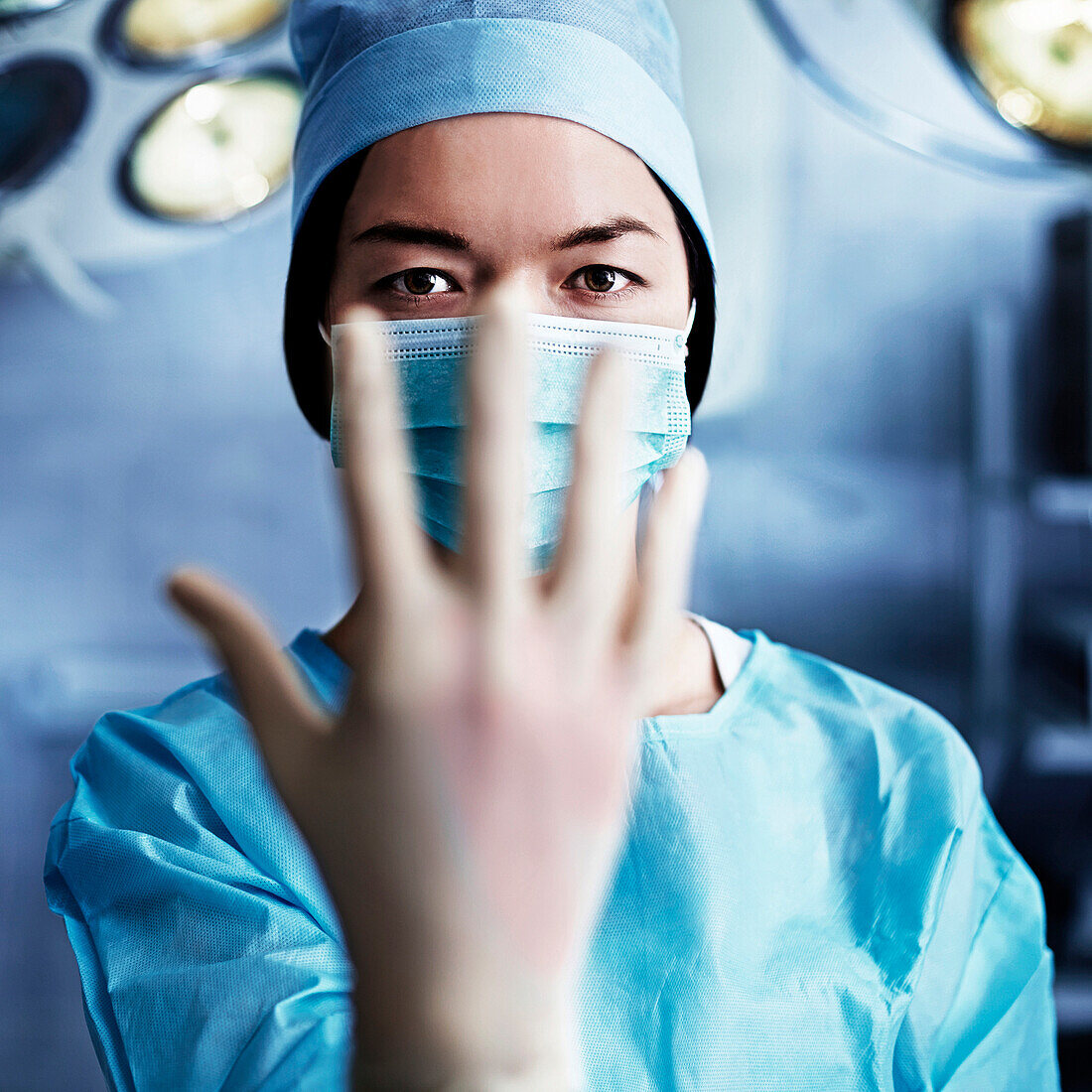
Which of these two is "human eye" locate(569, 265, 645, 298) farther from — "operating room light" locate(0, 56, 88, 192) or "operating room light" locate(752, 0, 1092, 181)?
"operating room light" locate(0, 56, 88, 192)

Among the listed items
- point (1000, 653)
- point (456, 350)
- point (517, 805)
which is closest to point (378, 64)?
point (456, 350)

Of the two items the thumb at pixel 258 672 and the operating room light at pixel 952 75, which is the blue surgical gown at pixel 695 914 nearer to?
the thumb at pixel 258 672

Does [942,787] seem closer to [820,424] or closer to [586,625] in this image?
[586,625]

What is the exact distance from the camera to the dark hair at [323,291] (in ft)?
3.09

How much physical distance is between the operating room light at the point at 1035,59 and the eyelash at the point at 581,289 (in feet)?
3.39

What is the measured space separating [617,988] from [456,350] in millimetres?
571

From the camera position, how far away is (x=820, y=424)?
1552 millimetres

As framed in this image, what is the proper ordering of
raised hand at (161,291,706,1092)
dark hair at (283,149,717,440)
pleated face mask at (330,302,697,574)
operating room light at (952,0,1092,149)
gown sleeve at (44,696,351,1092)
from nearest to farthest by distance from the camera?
raised hand at (161,291,706,1092), gown sleeve at (44,696,351,1092), pleated face mask at (330,302,697,574), dark hair at (283,149,717,440), operating room light at (952,0,1092,149)

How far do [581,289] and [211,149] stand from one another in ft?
3.09

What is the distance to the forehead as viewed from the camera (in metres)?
0.83

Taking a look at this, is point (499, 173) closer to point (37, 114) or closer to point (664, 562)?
point (664, 562)

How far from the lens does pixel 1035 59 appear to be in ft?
4.92

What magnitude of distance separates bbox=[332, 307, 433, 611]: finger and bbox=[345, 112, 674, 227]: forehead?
0.40 meters

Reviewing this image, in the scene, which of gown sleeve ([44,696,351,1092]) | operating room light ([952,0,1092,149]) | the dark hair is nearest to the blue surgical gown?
gown sleeve ([44,696,351,1092])
